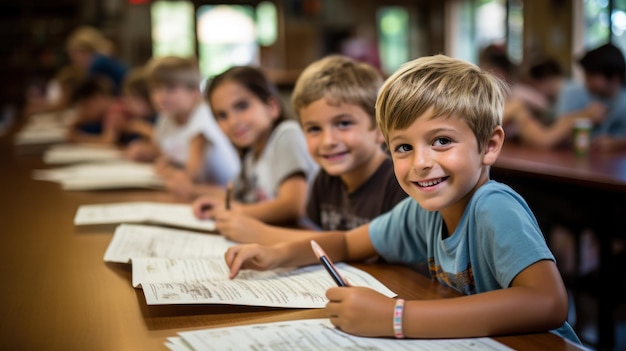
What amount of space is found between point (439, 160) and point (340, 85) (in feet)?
1.78

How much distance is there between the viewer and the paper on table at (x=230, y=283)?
100 cm

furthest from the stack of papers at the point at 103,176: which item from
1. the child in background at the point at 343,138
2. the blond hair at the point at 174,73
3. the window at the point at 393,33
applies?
the window at the point at 393,33

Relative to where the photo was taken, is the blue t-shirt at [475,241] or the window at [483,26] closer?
the blue t-shirt at [475,241]

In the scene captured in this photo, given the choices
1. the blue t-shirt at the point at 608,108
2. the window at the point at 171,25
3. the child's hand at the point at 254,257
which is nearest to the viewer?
the child's hand at the point at 254,257

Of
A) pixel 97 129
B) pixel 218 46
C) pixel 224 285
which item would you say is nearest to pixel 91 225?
pixel 224 285

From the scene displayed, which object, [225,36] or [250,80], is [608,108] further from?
[225,36]

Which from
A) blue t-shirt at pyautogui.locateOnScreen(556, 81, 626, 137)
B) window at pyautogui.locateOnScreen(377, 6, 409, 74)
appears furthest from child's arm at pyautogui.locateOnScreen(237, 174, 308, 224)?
window at pyautogui.locateOnScreen(377, 6, 409, 74)

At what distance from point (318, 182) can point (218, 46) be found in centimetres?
899

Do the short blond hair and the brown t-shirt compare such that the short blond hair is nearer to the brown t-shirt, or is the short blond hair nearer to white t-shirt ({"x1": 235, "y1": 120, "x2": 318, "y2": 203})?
the brown t-shirt

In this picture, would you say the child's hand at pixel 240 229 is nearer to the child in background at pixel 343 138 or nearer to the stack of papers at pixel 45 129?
the child in background at pixel 343 138

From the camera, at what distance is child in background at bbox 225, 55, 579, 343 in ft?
2.75

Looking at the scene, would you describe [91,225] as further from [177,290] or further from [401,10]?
[401,10]

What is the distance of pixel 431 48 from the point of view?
29.7ft

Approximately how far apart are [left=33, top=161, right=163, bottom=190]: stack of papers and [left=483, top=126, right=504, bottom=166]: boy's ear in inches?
60.8
